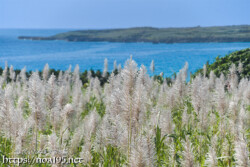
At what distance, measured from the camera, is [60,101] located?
3586 millimetres

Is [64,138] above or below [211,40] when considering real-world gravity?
below

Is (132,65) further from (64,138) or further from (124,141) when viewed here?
(64,138)

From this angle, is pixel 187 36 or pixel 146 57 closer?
pixel 146 57

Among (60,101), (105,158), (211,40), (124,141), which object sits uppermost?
(211,40)

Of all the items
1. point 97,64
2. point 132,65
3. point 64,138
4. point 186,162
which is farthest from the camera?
point 97,64

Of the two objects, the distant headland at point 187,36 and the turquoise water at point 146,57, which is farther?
the turquoise water at point 146,57

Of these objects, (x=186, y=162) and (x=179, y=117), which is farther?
(x=179, y=117)

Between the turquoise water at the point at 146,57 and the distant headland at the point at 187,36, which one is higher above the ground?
the distant headland at the point at 187,36

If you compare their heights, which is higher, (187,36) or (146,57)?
(187,36)

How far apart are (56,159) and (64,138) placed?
1591 mm

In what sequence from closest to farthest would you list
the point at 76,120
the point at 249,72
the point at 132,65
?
the point at 132,65
the point at 76,120
the point at 249,72

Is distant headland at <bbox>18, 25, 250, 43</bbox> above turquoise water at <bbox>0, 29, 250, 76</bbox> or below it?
above

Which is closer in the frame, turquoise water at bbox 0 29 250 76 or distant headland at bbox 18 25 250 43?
distant headland at bbox 18 25 250 43

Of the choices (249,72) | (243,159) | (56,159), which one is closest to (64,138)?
(56,159)
